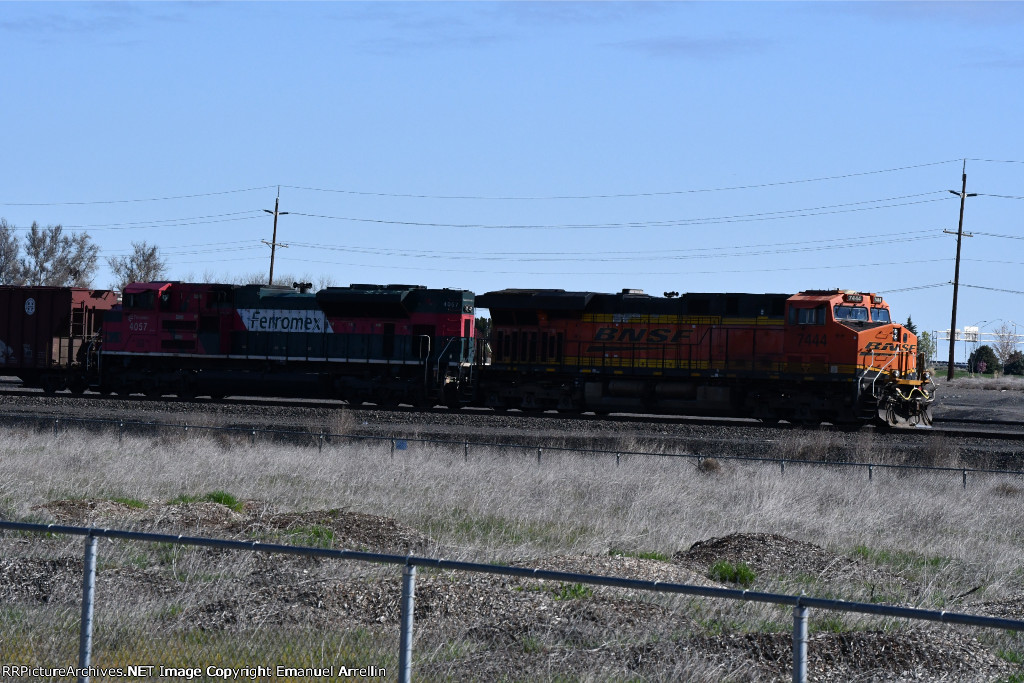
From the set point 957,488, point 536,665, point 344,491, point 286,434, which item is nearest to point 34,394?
point 286,434

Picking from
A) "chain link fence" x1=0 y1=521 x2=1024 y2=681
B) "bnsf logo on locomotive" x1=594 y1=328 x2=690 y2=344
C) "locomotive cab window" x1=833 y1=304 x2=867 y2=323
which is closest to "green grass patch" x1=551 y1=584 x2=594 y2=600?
"chain link fence" x1=0 y1=521 x2=1024 y2=681

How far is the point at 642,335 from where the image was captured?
32188 millimetres

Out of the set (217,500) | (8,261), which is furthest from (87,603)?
(8,261)

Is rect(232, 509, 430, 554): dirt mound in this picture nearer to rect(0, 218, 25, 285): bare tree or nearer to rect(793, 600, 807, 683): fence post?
rect(793, 600, 807, 683): fence post

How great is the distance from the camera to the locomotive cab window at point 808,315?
29984mm

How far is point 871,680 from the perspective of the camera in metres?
7.43

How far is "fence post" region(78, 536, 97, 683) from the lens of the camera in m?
6.70

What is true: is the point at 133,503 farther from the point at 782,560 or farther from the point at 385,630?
the point at 782,560

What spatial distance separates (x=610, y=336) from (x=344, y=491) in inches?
613

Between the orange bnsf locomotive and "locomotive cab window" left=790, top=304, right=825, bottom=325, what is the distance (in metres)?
0.03

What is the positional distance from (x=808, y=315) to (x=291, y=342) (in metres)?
16.6

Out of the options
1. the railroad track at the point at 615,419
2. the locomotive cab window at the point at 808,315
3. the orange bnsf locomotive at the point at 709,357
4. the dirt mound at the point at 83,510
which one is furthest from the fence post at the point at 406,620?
the locomotive cab window at the point at 808,315

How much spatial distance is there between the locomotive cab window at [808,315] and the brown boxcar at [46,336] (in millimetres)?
23707

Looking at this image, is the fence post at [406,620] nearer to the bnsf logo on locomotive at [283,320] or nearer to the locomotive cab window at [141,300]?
the bnsf logo on locomotive at [283,320]
